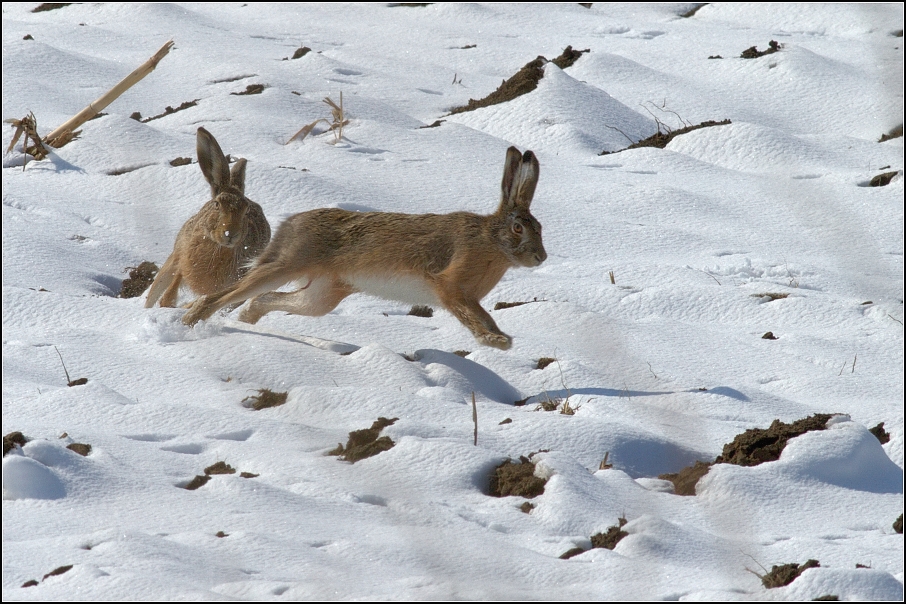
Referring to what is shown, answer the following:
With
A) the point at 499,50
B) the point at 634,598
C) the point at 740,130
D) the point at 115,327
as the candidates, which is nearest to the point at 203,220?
the point at 115,327

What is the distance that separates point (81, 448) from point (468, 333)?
8.63 ft

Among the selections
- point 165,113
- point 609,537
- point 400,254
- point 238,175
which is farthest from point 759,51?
point 609,537

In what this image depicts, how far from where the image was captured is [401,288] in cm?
598

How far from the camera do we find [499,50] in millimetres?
11234

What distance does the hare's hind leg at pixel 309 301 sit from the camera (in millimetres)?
6152

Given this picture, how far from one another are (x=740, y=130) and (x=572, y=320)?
372cm

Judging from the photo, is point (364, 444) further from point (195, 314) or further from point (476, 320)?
point (195, 314)

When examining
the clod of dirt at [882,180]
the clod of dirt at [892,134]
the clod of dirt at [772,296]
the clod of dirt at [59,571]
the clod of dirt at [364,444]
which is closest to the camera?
the clod of dirt at [59,571]

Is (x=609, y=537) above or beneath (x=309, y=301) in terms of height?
above

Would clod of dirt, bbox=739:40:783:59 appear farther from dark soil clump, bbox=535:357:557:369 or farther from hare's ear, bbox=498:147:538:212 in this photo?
dark soil clump, bbox=535:357:557:369

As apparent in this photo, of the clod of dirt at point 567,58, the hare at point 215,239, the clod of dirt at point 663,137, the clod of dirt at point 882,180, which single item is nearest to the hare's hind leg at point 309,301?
the hare at point 215,239

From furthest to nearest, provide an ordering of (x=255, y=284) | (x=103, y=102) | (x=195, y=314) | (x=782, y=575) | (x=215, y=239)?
(x=103, y=102), (x=215, y=239), (x=255, y=284), (x=195, y=314), (x=782, y=575)

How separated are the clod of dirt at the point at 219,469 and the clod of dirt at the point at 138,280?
114 inches

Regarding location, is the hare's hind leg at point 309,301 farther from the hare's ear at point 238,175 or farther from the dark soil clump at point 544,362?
the dark soil clump at point 544,362
